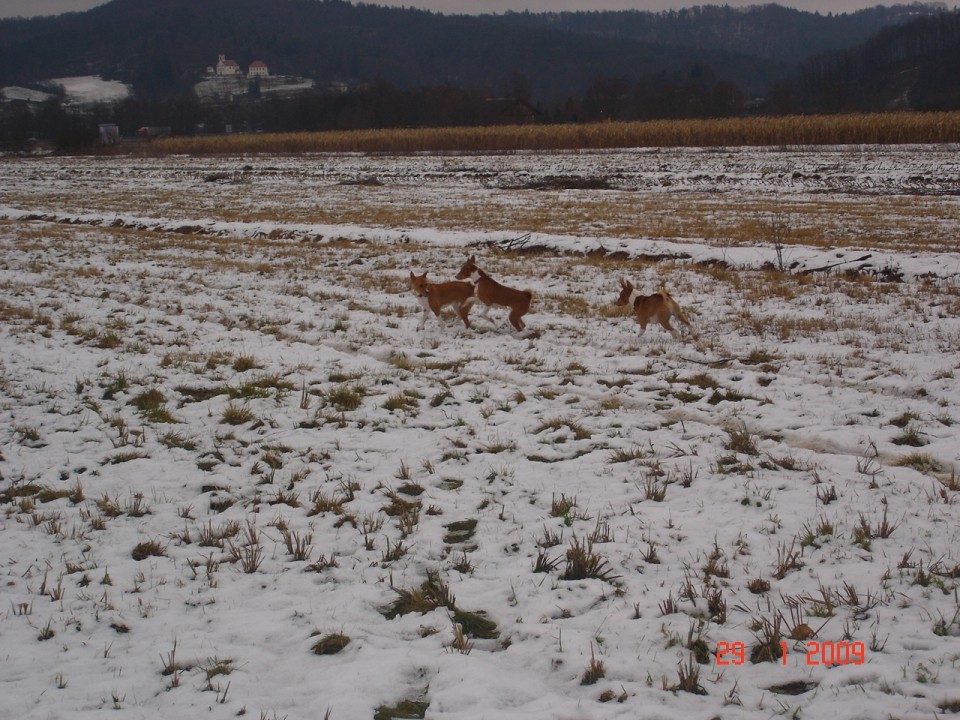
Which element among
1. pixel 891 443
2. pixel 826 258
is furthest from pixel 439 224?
pixel 891 443

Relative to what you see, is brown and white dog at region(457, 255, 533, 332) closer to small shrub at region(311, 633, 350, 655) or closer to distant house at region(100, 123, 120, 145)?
small shrub at region(311, 633, 350, 655)

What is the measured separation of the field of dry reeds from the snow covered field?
31.9 metres

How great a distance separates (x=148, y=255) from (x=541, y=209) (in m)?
12.7

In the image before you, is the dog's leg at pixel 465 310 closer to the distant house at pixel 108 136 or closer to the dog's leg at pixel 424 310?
the dog's leg at pixel 424 310

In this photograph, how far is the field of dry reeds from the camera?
3738cm

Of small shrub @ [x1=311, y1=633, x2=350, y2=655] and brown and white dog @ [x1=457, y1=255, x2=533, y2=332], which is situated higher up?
brown and white dog @ [x1=457, y1=255, x2=533, y2=332]

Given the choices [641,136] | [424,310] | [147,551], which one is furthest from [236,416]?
[641,136]

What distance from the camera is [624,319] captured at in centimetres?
960
